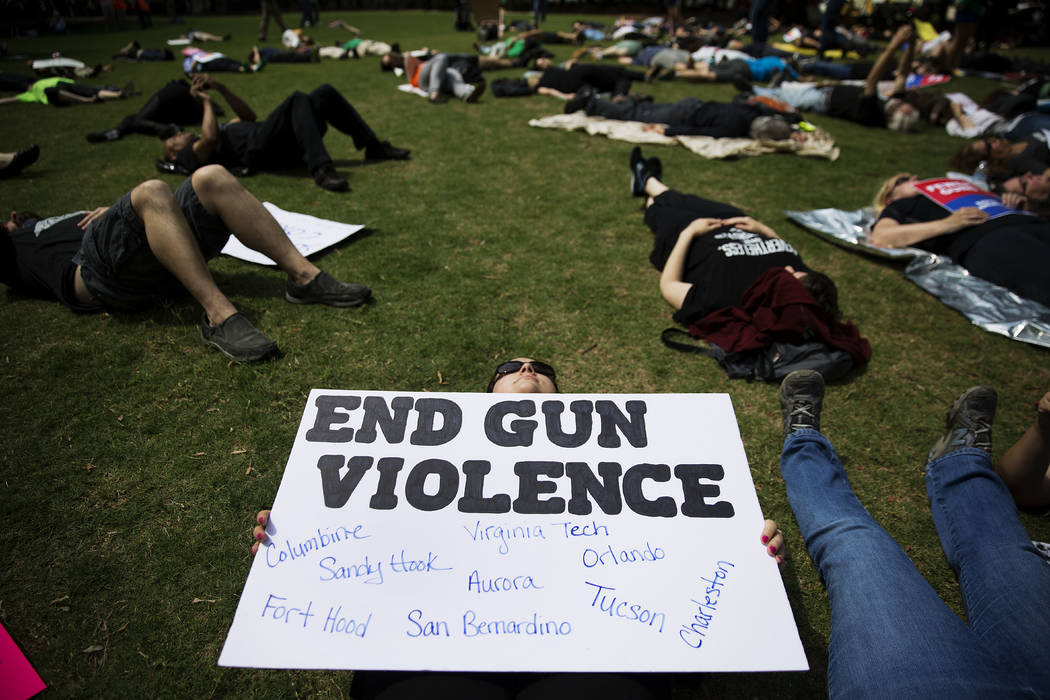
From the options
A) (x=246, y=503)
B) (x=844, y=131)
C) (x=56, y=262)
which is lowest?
(x=246, y=503)

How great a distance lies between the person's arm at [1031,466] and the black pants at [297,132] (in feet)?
17.9

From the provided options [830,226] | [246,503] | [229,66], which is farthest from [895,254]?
[229,66]

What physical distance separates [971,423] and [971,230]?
272 centimetres

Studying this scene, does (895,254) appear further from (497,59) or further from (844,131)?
(497,59)

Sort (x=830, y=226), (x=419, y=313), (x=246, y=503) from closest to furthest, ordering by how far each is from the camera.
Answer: (x=246, y=503) → (x=419, y=313) → (x=830, y=226)

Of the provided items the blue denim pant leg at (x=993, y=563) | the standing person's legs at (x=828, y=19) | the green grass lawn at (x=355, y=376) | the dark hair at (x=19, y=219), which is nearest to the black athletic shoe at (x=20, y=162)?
the green grass lawn at (x=355, y=376)

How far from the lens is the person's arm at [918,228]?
4.21m

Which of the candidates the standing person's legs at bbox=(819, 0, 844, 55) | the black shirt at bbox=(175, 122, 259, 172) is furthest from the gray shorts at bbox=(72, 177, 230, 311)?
the standing person's legs at bbox=(819, 0, 844, 55)

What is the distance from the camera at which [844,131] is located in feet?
26.1

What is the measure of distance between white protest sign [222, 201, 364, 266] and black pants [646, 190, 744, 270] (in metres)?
2.44

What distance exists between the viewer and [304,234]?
421 cm

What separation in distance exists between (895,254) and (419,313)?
3.85 meters

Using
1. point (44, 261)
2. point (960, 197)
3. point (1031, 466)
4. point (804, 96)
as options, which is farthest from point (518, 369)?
point (804, 96)

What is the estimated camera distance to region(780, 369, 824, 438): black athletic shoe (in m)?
2.50
